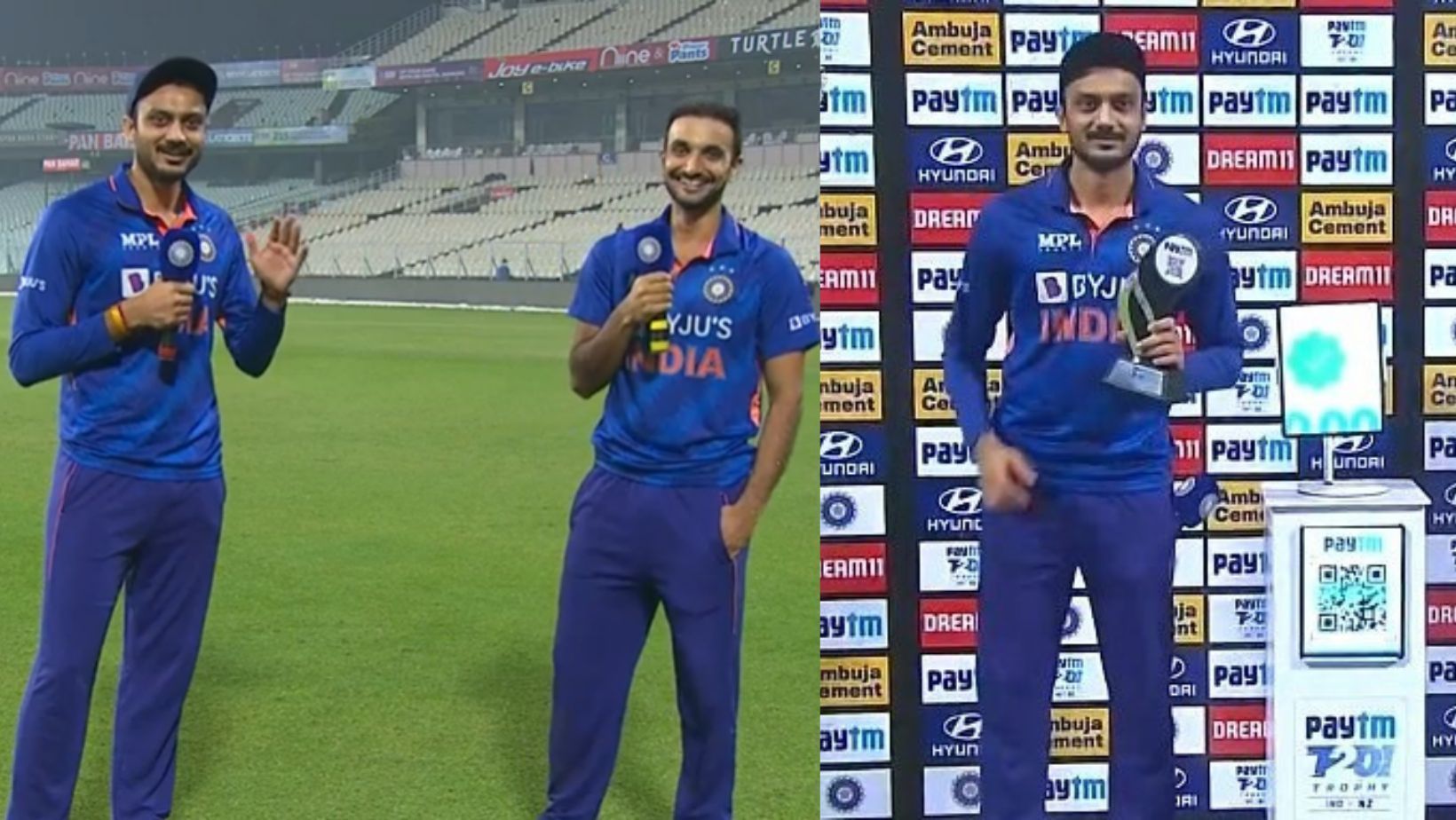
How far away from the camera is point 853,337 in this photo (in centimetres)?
439

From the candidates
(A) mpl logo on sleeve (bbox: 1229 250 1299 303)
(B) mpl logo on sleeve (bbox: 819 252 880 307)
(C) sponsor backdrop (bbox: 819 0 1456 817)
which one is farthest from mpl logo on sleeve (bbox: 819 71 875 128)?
(A) mpl logo on sleeve (bbox: 1229 250 1299 303)

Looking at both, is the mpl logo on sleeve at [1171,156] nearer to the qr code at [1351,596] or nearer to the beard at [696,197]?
the qr code at [1351,596]

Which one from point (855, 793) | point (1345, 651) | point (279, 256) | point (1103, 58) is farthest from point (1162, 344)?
point (279, 256)

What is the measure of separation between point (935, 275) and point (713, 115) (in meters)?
1.14

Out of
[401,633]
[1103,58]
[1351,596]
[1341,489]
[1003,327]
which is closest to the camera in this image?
[1103,58]

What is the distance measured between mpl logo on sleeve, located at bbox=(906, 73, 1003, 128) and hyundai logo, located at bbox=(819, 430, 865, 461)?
89cm

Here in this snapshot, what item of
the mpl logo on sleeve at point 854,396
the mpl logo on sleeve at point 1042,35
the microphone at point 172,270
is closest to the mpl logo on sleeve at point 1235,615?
the mpl logo on sleeve at point 854,396

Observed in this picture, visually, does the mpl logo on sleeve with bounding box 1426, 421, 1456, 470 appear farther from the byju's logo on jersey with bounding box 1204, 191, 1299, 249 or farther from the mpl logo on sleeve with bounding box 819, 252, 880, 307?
the mpl logo on sleeve with bounding box 819, 252, 880, 307

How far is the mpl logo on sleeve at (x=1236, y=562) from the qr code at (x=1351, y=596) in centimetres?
75

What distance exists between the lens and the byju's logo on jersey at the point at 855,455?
4.42 meters

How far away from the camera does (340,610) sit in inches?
274

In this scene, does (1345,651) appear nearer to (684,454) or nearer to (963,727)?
(963,727)

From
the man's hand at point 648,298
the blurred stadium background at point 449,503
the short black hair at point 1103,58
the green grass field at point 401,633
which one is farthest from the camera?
the blurred stadium background at point 449,503

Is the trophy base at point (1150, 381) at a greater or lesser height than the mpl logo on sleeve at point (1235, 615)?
greater
